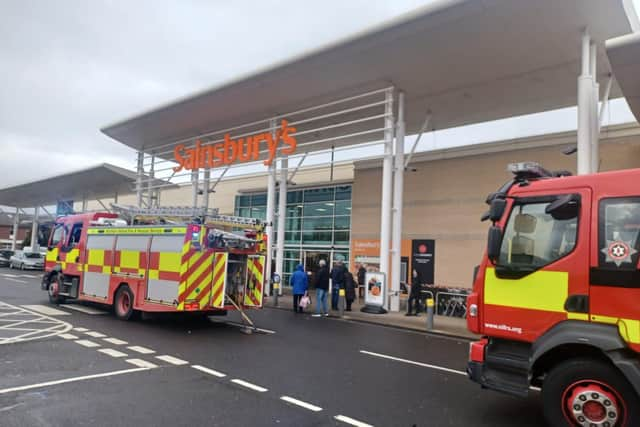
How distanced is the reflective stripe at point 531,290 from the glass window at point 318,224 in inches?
756

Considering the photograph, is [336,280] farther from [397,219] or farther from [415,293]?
[397,219]

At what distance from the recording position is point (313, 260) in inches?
981

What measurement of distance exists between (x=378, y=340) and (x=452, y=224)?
31.1 ft

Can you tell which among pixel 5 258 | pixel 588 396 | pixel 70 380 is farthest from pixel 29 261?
pixel 588 396

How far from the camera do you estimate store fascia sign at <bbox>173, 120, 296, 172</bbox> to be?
19.3 metres

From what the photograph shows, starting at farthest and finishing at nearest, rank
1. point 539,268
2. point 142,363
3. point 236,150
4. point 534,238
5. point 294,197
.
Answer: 1. point 294,197
2. point 236,150
3. point 142,363
4. point 534,238
5. point 539,268

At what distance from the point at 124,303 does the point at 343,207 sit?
13.7 meters

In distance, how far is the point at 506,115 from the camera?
18.7 m

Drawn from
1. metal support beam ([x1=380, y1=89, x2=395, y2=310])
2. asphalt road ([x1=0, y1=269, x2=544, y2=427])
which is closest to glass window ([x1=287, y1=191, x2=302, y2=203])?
metal support beam ([x1=380, y1=89, x2=395, y2=310])

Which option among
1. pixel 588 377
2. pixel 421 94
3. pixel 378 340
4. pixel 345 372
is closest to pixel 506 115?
pixel 421 94

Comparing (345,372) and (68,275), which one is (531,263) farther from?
(68,275)

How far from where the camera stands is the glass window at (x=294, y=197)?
26478mm

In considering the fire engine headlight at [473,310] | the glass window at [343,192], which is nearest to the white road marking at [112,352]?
the fire engine headlight at [473,310]

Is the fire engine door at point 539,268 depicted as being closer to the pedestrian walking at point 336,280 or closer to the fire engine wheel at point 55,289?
the pedestrian walking at point 336,280
